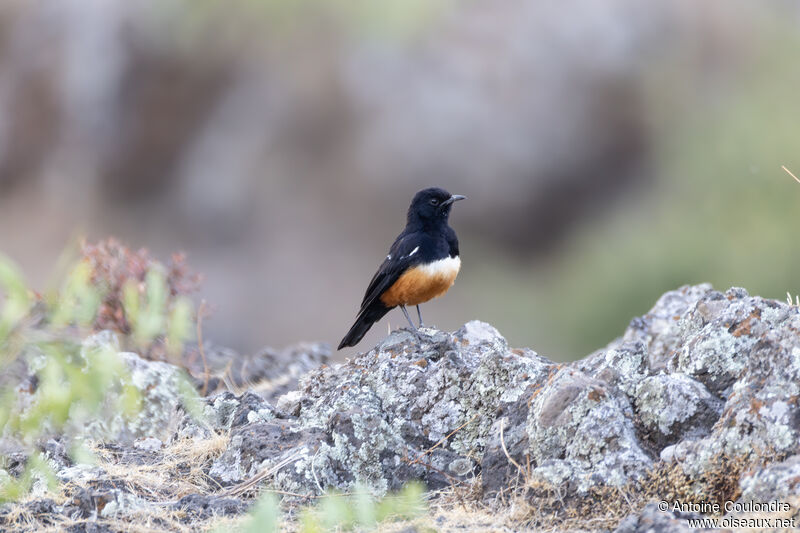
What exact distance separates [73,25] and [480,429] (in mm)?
18922

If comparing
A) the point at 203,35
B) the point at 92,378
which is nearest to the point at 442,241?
the point at 92,378

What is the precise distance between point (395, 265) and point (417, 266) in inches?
6.2

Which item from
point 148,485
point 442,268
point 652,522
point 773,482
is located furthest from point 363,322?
point 773,482

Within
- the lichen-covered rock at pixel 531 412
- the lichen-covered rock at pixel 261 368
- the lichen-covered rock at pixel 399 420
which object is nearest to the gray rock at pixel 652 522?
the lichen-covered rock at pixel 531 412

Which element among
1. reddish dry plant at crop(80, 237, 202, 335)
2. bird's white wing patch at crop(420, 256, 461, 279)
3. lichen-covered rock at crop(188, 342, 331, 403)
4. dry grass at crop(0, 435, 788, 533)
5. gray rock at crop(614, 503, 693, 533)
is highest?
reddish dry plant at crop(80, 237, 202, 335)

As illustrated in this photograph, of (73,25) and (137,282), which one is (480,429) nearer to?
(137,282)

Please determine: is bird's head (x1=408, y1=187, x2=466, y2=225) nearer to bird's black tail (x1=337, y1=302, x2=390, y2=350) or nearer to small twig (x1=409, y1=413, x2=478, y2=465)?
bird's black tail (x1=337, y1=302, x2=390, y2=350)

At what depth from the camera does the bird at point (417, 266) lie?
6.11m

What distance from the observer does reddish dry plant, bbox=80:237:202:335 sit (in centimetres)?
793

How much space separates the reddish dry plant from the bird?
2391 mm

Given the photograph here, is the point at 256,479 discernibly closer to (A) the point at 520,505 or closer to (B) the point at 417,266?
(A) the point at 520,505

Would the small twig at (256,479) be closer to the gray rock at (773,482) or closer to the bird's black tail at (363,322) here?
the gray rock at (773,482)

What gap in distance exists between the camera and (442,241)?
6.31 meters

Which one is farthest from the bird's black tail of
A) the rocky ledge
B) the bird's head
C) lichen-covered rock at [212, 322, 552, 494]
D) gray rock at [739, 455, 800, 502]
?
gray rock at [739, 455, 800, 502]
